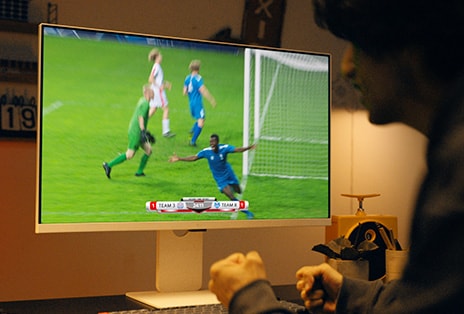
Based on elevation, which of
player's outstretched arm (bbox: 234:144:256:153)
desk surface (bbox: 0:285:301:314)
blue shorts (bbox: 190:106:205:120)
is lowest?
desk surface (bbox: 0:285:301:314)

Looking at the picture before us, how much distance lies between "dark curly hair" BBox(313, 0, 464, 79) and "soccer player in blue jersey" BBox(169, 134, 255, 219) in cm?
83

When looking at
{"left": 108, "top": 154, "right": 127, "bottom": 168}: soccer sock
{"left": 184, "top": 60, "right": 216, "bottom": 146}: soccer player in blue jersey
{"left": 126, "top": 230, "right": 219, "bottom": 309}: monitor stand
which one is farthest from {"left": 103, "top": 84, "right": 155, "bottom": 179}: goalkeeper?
{"left": 126, "top": 230, "right": 219, "bottom": 309}: monitor stand

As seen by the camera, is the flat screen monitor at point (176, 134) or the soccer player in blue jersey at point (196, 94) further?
the soccer player in blue jersey at point (196, 94)

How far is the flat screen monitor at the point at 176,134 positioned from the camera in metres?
1.51

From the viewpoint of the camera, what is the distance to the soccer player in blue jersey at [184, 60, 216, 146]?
5.40 feet

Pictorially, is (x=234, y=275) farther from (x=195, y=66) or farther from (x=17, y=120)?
(x=17, y=120)

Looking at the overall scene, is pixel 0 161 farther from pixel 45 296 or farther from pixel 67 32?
pixel 67 32

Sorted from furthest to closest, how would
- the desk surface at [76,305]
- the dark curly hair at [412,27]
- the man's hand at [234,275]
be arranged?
1. the desk surface at [76,305]
2. the man's hand at [234,275]
3. the dark curly hair at [412,27]

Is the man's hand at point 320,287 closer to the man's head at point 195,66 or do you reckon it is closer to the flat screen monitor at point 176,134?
the flat screen monitor at point 176,134

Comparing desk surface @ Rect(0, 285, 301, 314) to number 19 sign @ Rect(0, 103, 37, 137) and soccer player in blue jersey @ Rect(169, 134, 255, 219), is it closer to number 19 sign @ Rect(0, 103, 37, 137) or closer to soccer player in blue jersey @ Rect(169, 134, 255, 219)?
soccer player in blue jersey @ Rect(169, 134, 255, 219)

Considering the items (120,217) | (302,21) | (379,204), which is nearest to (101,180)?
(120,217)

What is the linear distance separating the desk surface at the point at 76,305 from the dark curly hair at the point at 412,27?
0.91m

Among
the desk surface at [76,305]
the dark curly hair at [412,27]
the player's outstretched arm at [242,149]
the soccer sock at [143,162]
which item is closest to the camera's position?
the dark curly hair at [412,27]

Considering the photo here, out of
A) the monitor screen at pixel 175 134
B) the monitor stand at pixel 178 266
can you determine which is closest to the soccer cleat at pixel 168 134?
the monitor screen at pixel 175 134
